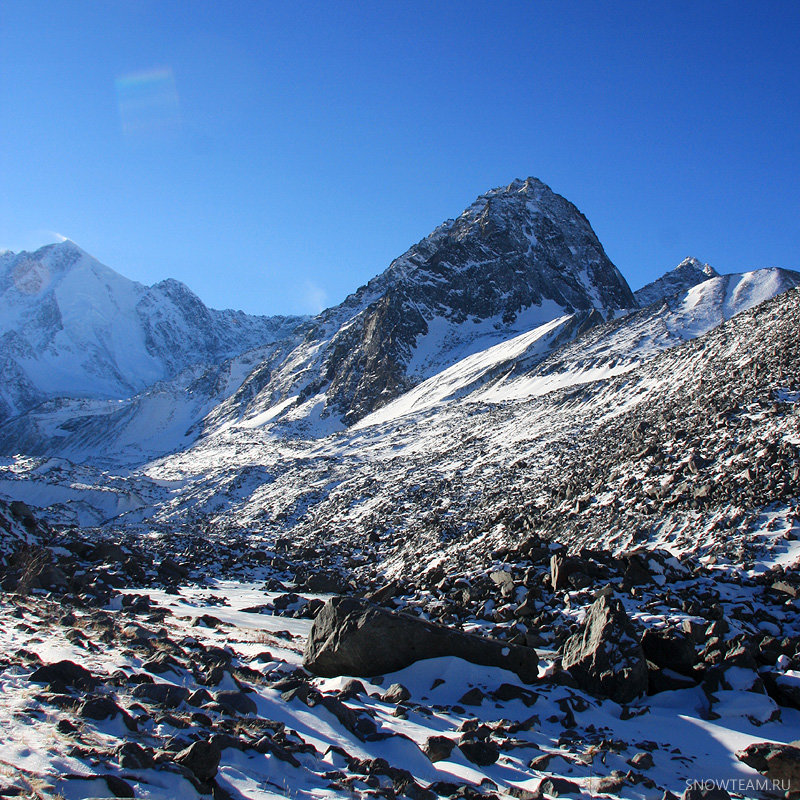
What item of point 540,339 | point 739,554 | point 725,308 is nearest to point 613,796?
point 739,554

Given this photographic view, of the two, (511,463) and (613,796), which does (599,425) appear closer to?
(511,463)

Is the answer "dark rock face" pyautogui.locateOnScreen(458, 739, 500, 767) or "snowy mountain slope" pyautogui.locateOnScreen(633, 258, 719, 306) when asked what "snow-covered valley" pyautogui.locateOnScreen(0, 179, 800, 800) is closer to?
"dark rock face" pyautogui.locateOnScreen(458, 739, 500, 767)

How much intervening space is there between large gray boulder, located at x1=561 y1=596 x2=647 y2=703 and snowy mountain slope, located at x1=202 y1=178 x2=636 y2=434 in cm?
7817

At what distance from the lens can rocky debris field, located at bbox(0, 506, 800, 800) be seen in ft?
17.9

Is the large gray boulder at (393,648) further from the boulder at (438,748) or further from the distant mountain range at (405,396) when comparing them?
the distant mountain range at (405,396)

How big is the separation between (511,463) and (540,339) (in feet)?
142

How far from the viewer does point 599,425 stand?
1195 inches

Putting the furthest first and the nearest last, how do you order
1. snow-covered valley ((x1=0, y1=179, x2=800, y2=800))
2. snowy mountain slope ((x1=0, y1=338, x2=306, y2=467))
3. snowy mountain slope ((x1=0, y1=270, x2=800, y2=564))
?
snowy mountain slope ((x1=0, y1=338, x2=306, y2=467)) → snowy mountain slope ((x1=0, y1=270, x2=800, y2=564)) → snow-covered valley ((x1=0, y1=179, x2=800, y2=800))

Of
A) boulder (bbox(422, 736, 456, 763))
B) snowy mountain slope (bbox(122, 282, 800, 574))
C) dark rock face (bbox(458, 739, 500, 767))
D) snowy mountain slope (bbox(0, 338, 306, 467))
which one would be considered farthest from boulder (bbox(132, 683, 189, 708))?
snowy mountain slope (bbox(0, 338, 306, 467))

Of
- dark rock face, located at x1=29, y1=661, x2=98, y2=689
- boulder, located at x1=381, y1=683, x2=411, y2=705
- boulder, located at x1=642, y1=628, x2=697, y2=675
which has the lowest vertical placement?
boulder, located at x1=381, y1=683, x2=411, y2=705

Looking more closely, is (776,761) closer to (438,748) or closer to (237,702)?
(438,748)

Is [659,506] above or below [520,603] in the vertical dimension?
above

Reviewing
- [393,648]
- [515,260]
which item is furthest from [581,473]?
[515,260]

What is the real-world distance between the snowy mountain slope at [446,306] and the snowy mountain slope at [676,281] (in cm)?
628
